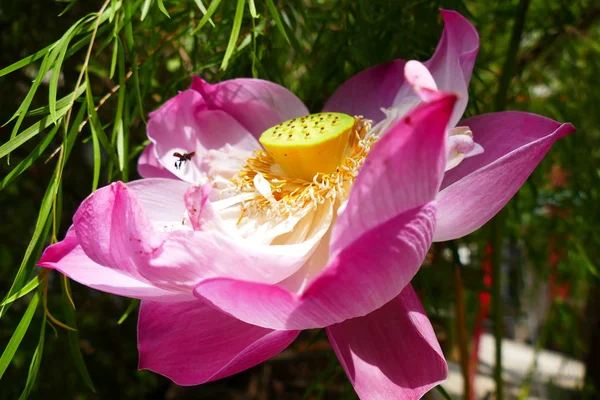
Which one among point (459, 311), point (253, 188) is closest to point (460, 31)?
point (253, 188)

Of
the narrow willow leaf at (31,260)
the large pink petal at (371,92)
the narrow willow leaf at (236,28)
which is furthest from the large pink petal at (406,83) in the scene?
the narrow willow leaf at (31,260)

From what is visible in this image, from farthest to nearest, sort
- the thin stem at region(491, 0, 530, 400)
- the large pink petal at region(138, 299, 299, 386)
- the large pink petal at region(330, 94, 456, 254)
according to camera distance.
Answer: the thin stem at region(491, 0, 530, 400), the large pink petal at region(138, 299, 299, 386), the large pink petal at region(330, 94, 456, 254)

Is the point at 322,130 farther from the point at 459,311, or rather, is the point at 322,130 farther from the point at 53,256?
the point at 459,311

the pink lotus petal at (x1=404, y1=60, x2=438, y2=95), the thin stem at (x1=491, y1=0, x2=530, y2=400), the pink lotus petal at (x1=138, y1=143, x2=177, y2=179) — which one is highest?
the pink lotus petal at (x1=404, y1=60, x2=438, y2=95)

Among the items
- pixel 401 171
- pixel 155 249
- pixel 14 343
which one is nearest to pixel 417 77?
pixel 401 171

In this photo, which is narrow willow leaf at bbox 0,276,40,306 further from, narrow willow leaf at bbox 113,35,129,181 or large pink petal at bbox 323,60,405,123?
large pink petal at bbox 323,60,405,123

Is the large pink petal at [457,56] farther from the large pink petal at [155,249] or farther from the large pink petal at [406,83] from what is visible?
the large pink petal at [155,249]

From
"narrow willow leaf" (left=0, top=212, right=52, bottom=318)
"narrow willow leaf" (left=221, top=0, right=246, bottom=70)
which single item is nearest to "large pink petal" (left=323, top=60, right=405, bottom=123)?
"narrow willow leaf" (left=221, top=0, right=246, bottom=70)

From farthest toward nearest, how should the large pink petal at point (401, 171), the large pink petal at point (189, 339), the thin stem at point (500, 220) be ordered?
the thin stem at point (500, 220) → the large pink petal at point (189, 339) → the large pink petal at point (401, 171)
